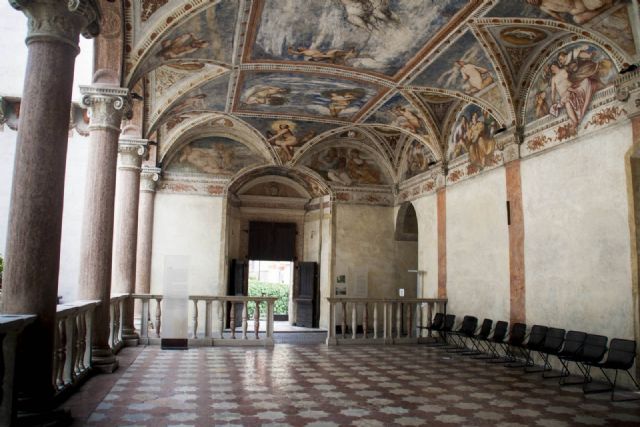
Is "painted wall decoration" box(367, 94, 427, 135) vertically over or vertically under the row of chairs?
over

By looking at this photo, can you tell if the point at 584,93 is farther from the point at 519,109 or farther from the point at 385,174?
the point at 385,174

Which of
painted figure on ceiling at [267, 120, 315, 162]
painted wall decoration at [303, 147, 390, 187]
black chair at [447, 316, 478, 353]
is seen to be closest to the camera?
black chair at [447, 316, 478, 353]

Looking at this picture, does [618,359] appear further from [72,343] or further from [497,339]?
[72,343]

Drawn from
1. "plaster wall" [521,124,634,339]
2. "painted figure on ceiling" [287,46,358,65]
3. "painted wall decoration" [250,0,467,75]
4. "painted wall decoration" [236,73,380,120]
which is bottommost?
"plaster wall" [521,124,634,339]

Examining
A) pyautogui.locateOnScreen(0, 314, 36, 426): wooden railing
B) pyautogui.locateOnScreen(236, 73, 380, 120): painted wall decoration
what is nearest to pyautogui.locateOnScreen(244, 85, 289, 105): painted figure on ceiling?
pyautogui.locateOnScreen(236, 73, 380, 120): painted wall decoration

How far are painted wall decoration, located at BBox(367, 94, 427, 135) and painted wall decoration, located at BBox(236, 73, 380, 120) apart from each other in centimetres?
66

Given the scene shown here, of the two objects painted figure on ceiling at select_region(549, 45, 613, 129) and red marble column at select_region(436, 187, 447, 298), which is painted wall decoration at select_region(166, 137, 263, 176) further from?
painted figure on ceiling at select_region(549, 45, 613, 129)

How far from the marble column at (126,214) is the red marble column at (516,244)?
27.0 ft

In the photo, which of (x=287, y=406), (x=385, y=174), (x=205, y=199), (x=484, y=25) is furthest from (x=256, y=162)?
(x=287, y=406)

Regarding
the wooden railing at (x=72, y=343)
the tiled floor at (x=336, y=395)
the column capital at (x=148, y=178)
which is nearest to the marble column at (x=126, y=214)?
the tiled floor at (x=336, y=395)

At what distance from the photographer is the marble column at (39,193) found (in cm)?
496

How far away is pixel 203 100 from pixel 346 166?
6285mm

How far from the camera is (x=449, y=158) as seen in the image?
48.5 feet

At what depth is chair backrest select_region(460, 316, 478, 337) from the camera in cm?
1215
